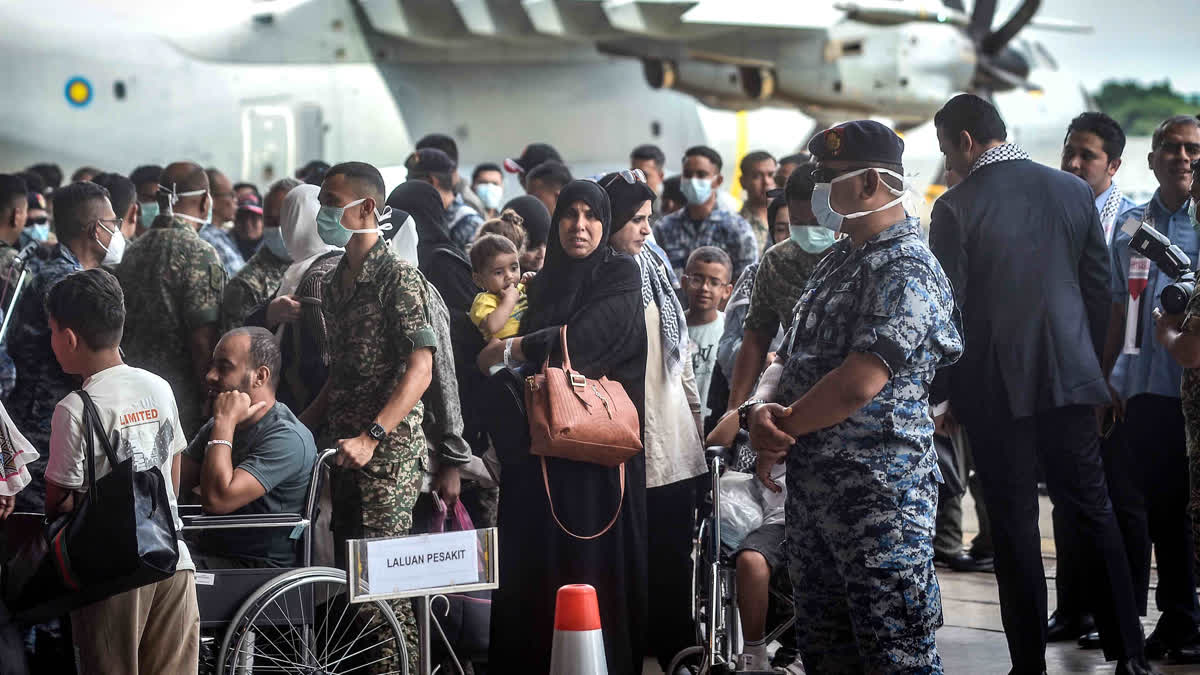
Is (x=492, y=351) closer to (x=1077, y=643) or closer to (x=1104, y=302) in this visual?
(x=1104, y=302)

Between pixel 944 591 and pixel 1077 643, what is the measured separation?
109 centimetres

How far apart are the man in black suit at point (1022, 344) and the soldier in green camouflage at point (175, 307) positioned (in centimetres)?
300

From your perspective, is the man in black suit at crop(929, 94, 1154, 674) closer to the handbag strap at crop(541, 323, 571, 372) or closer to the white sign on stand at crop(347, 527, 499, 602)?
the handbag strap at crop(541, 323, 571, 372)

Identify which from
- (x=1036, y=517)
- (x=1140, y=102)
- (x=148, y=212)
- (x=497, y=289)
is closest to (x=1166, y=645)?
(x=1036, y=517)

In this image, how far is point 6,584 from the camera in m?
3.21

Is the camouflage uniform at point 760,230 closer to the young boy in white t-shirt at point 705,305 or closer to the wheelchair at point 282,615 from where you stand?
the young boy in white t-shirt at point 705,305

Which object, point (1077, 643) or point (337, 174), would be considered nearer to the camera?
point (337, 174)

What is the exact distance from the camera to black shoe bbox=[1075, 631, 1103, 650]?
515cm

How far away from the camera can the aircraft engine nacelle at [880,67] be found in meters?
13.4

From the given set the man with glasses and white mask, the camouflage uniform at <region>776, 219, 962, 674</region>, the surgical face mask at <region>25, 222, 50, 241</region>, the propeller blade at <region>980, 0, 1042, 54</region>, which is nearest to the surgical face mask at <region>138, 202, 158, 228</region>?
the surgical face mask at <region>25, 222, 50, 241</region>

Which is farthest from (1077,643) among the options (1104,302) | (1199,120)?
(1199,120)

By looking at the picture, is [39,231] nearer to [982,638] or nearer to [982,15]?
[982,638]

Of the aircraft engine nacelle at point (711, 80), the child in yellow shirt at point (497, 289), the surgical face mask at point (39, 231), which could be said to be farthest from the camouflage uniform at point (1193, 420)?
the aircraft engine nacelle at point (711, 80)

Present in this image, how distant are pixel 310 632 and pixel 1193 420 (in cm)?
280
